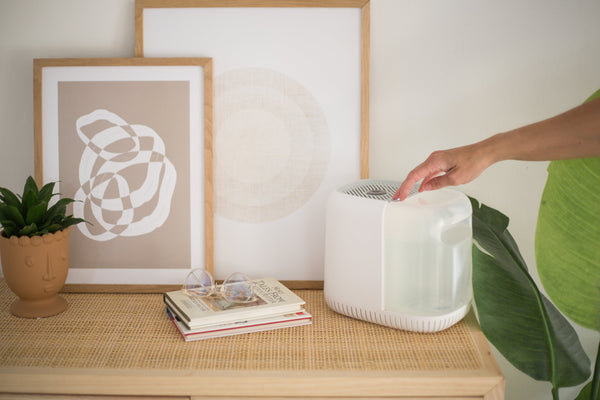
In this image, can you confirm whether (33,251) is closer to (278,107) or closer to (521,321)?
Result: (278,107)

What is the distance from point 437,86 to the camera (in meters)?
1.34

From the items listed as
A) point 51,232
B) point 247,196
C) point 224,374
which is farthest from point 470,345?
point 51,232

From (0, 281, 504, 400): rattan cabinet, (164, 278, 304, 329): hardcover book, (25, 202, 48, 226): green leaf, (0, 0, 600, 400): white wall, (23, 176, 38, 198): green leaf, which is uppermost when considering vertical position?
(0, 0, 600, 400): white wall

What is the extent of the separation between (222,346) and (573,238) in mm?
777

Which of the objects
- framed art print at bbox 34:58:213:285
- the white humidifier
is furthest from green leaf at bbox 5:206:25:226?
the white humidifier

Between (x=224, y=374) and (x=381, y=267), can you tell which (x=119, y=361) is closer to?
(x=224, y=374)

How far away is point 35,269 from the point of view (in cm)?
114

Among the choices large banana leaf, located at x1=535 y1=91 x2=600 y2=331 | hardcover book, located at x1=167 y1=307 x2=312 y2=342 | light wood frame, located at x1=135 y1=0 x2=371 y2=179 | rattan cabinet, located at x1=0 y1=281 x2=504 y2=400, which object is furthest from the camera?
light wood frame, located at x1=135 y1=0 x2=371 y2=179

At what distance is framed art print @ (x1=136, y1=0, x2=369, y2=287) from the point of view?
1.30m

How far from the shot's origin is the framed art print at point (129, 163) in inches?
51.6

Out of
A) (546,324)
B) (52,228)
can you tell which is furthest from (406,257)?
(52,228)

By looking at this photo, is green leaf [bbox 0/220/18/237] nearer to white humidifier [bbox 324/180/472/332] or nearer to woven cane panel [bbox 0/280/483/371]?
woven cane panel [bbox 0/280/483/371]

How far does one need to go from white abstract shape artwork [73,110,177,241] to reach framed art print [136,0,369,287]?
14cm

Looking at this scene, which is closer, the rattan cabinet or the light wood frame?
the rattan cabinet
